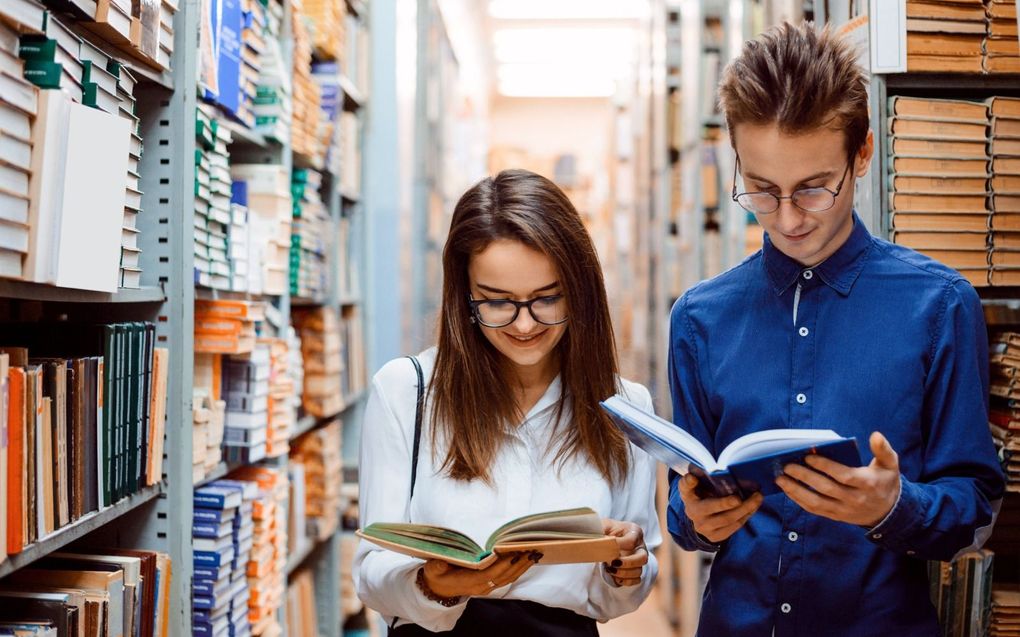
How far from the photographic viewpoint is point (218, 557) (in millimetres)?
2209

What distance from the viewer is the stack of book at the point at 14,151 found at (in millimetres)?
1238

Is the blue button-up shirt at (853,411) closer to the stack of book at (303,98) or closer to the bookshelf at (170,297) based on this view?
the bookshelf at (170,297)

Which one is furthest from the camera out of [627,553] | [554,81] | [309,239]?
[554,81]

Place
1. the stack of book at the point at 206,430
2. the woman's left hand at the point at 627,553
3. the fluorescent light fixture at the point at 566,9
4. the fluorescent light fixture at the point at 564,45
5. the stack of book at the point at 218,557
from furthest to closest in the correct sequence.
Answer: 1. the fluorescent light fixture at the point at 564,45
2. the fluorescent light fixture at the point at 566,9
3. the stack of book at the point at 218,557
4. the stack of book at the point at 206,430
5. the woman's left hand at the point at 627,553

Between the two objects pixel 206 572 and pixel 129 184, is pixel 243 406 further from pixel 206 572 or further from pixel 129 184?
pixel 129 184

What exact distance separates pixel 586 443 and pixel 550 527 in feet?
1.20

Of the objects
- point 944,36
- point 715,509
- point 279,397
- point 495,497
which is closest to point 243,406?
point 279,397

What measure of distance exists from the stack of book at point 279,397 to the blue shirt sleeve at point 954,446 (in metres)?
1.80

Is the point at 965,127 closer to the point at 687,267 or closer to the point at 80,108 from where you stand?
the point at 80,108

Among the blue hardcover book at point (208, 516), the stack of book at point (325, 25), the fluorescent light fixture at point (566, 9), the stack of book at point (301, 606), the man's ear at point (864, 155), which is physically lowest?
the stack of book at point (301, 606)

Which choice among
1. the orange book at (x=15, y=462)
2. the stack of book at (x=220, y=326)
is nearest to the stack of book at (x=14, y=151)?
the orange book at (x=15, y=462)

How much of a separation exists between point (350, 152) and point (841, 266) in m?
2.81

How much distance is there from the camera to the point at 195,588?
220 centimetres

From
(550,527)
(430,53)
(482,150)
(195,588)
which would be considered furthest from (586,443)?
(482,150)
